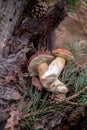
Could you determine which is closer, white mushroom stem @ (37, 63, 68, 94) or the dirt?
white mushroom stem @ (37, 63, 68, 94)

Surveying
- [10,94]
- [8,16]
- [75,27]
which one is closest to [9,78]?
[10,94]

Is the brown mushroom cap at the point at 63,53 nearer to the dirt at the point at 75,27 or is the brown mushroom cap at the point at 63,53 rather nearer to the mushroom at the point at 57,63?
the mushroom at the point at 57,63

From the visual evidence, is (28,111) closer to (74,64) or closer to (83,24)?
(74,64)

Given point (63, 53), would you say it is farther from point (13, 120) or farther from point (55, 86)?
point (13, 120)

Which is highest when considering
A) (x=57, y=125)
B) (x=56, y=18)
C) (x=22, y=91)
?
(x=56, y=18)

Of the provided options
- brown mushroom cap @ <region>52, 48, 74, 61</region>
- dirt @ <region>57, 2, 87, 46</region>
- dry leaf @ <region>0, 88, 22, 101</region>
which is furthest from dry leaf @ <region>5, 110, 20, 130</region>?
dirt @ <region>57, 2, 87, 46</region>

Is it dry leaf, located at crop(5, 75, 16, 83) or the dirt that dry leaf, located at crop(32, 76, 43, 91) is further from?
the dirt

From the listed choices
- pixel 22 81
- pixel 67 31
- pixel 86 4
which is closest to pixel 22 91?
pixel 22 81

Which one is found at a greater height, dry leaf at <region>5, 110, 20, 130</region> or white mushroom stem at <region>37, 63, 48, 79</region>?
white mushroom stem at <region>37, 63, 48, 79</region>
